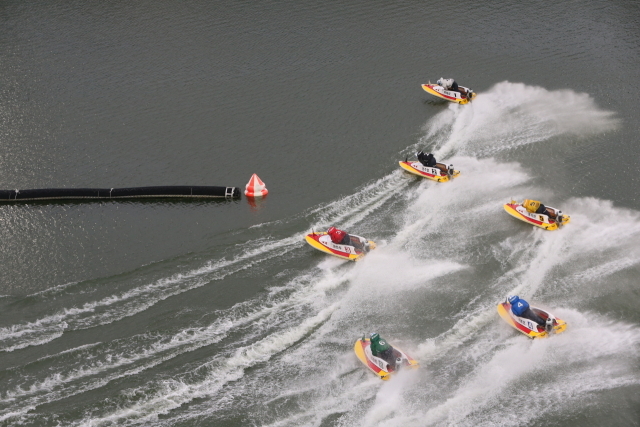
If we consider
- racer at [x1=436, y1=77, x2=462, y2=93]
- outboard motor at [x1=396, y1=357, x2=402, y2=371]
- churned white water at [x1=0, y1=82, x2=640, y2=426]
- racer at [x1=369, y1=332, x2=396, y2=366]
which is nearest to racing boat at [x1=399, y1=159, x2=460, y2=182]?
churned white water at [x1=0, y1=82, x2=640, y2=426]

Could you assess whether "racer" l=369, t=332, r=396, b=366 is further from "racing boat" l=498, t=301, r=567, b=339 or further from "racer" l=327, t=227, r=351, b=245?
"racer" l=327, t=227, r=351, b=245

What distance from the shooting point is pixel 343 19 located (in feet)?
226

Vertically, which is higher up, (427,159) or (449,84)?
(449,84)

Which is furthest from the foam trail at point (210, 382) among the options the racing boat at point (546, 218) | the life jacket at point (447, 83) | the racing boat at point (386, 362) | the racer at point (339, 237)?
the life jacket at point (447, 83)

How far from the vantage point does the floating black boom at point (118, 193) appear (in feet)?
152

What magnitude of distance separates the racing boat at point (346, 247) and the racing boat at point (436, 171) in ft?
29.4

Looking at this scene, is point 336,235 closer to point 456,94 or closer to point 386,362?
point 386,362

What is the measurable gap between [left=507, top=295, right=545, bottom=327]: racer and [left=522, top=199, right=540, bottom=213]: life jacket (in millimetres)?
9211

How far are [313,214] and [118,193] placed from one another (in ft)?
44.2

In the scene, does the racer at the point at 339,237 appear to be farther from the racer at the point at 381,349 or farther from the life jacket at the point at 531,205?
the life jacket at the point at 531,205

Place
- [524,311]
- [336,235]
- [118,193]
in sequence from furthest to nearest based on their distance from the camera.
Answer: [118,193], [336,235], [524,311]

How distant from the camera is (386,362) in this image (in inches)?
1289

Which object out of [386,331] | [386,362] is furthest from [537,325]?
[386,362]

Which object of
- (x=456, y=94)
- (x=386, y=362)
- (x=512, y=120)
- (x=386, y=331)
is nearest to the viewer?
(x=386, y=362)
